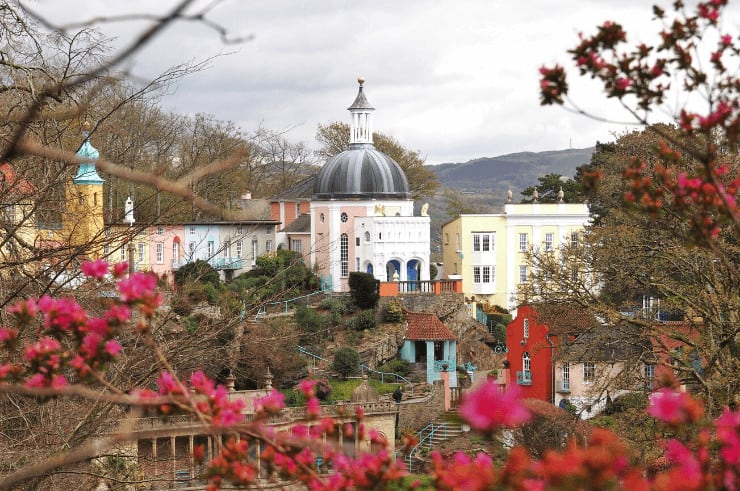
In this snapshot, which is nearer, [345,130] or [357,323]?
[357,323]

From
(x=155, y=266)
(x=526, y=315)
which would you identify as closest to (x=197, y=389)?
(x=526, y=315)

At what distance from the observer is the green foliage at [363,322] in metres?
39.7

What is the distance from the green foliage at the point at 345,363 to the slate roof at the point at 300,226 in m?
13.9

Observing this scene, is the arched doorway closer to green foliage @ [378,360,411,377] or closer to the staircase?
green foliage @ [378,360,411,377]

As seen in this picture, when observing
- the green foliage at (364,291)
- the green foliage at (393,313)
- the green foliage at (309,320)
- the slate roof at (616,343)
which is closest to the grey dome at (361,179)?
the green foliage at (364,291)

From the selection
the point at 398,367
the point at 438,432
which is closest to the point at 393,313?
the point at 398,367

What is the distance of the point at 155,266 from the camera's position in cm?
4375

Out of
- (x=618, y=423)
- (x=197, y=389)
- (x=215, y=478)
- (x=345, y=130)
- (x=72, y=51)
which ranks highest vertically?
(x=345, y=130)

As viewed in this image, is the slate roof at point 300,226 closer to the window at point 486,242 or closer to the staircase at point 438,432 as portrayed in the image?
the window at point 486,242

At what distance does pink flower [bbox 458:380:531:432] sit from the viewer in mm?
2861

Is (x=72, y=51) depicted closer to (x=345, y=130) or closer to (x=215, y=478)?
(x=215, y=478)

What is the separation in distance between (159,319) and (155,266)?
107 ft

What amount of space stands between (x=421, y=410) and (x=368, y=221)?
14218 millimetres

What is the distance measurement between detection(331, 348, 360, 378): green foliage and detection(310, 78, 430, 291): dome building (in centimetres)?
974
